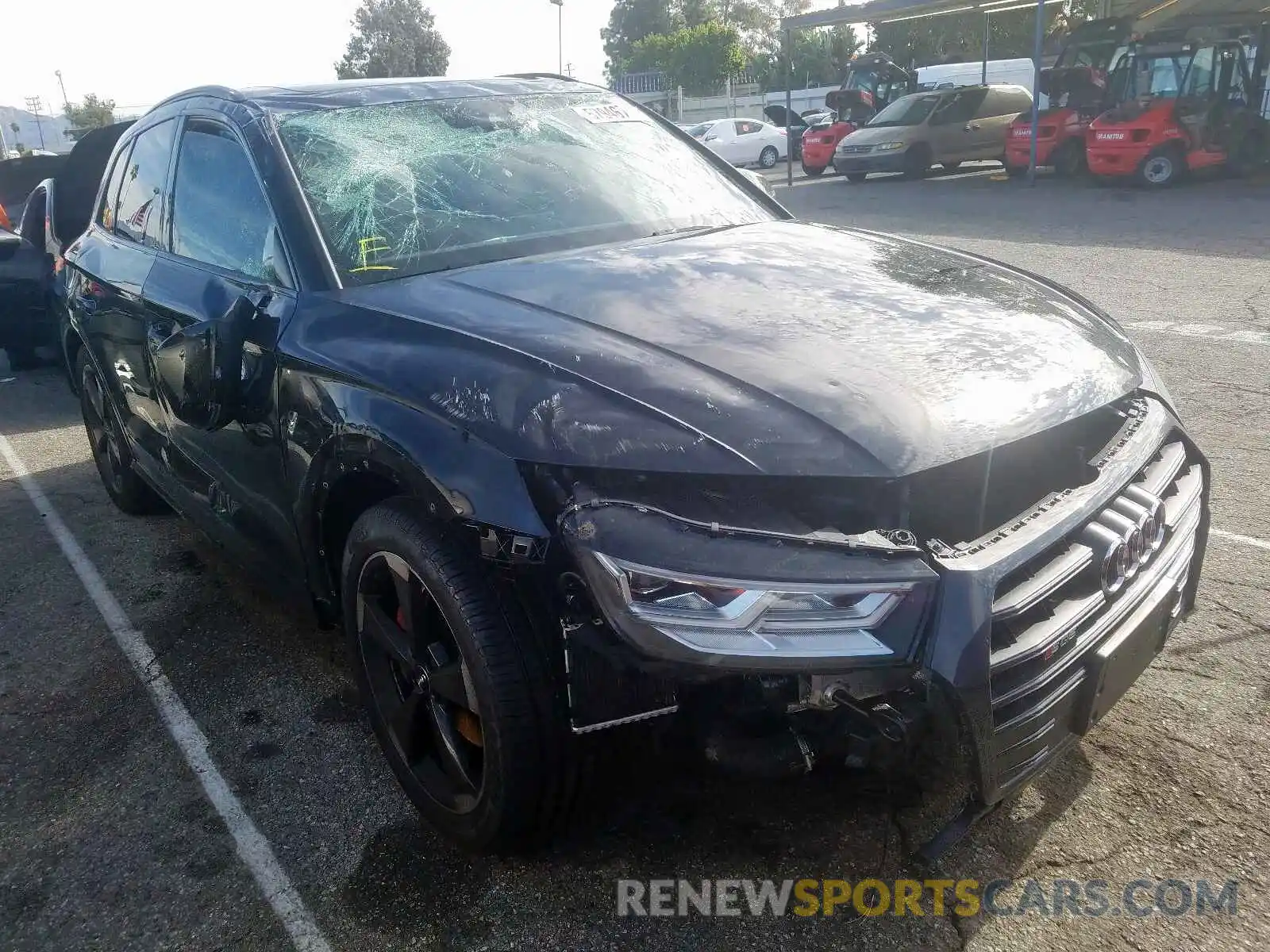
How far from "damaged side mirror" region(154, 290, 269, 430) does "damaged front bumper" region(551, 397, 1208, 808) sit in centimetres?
139

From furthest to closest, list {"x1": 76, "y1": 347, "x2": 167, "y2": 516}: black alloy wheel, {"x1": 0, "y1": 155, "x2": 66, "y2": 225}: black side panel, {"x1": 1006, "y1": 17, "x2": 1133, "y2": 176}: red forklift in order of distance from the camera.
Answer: {"x1": 1006, "y1": 17, "x2": 1133, "y2": 176}: red forklift
{"x1": 0, "y1": 155, "x2": 66, "y2": 225}: black side panel
{"x1": 76, "y1": 347, "x2": 167, "y2": 516}: black alloy wheel

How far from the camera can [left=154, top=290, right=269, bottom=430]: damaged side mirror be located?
2.81 m

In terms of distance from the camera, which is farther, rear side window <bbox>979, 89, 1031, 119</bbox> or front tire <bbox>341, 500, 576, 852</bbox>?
rear side window <bbox>979, 89, 1031, 119</bbox>

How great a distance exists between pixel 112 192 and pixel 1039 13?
54.0 feet

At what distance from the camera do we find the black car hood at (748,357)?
1.98m

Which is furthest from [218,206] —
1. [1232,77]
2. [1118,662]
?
[1232,77]

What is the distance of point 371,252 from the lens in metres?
2.82

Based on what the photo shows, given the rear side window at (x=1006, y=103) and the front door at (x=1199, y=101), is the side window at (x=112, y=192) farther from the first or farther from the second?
the rear side window at (x=1006, y=103)

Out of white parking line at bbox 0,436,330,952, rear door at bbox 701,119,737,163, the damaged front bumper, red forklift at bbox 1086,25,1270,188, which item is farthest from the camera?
rear door at bbox 701,119,737,163

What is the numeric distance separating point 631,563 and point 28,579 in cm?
355

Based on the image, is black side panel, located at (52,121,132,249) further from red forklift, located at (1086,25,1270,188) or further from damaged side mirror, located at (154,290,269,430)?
red forklift, located at (1086,25,1270,188)

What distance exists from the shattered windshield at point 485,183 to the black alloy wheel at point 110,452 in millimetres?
2109

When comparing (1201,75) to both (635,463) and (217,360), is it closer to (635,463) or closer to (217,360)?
(217,360)

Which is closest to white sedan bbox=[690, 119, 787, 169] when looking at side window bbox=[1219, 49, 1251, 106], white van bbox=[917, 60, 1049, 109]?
white van bbox=[917, 60, 1049, 109]
